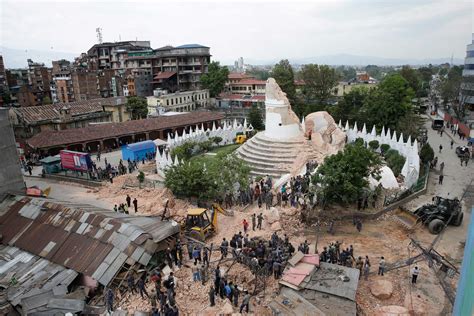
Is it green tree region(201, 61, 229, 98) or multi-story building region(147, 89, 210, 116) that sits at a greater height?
green tree region(201, 61, 229, 98)

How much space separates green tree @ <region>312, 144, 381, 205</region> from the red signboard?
18234 mm

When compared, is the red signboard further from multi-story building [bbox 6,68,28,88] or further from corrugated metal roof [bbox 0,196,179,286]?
multi-story building [bbox 6,68,28,88]

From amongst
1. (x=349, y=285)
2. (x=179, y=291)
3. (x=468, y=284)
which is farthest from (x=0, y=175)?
(x=468, y=284)

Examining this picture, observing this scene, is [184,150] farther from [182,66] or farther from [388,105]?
[182,66]

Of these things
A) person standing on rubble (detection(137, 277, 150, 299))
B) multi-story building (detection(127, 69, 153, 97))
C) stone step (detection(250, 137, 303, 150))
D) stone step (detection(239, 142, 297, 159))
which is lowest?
person standing on rubble (detection(137, 277, 150, 299))

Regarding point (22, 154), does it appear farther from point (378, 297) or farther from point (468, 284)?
point (468, 284)

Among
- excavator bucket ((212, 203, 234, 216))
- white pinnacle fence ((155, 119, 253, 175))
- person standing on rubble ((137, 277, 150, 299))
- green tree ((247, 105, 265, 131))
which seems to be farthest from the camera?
green tree ((247, 105, 265, 131))

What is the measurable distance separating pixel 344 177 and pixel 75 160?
21.1m

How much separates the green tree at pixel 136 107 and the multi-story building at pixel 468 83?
149 feet

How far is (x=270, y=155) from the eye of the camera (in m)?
28.0

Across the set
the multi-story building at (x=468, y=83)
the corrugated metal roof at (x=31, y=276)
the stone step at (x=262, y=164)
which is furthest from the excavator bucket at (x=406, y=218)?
the multi-story building at (x=468, y=83)

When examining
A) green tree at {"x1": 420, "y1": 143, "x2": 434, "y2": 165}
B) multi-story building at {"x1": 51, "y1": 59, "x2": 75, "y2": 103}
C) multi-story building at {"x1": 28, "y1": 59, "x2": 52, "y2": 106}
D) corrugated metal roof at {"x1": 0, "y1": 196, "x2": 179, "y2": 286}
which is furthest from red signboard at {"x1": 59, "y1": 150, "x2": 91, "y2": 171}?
multi-story building at {"x1": 28, "y1": 59, "x2": 52, "y2": 106}

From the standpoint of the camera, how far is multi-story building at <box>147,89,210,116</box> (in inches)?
2164

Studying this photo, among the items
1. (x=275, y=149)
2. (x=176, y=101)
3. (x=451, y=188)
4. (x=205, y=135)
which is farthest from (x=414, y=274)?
(x=176, y=101)
